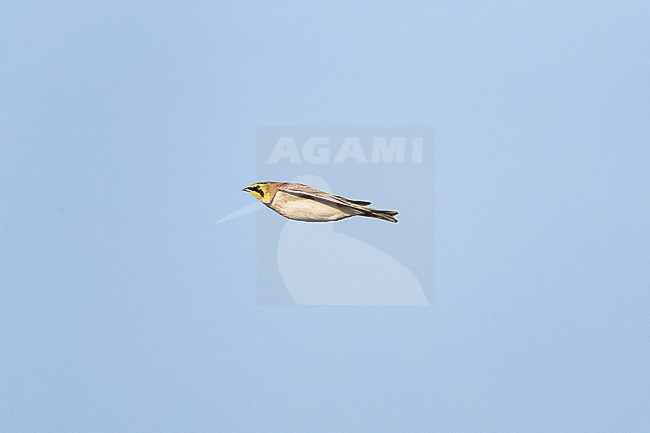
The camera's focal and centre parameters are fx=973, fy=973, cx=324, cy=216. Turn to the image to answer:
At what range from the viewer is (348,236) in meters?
2.78

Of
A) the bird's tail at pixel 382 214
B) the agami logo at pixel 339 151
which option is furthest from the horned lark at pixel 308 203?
the agami logo at pixel 339 151

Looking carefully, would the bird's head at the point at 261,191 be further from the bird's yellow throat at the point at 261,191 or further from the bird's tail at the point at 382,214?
the bird's tail at the point at 382,214

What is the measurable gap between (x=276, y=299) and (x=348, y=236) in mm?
288

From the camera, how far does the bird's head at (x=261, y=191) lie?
258cm

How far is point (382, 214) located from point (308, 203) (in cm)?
20

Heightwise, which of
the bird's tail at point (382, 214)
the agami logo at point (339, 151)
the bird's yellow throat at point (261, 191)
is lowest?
the bird's tail at point (382, 214)

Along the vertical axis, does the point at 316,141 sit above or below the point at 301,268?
above

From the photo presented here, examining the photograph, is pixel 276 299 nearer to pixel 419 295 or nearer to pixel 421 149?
pixel 419 295

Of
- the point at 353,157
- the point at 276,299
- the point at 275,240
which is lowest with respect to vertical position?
the point at 276,299

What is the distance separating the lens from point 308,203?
100 inches

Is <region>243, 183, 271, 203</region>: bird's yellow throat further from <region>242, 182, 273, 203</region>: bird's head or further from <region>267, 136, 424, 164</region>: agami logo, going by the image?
<region>267, 136, 424, 164</region>: agami logo

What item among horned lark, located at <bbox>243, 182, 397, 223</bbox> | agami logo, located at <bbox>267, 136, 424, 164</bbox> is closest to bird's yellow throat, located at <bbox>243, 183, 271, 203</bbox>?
horned lark, located at <bbox>243, 182, 397, 223</bbox>

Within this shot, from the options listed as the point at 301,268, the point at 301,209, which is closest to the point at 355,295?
the point at 301,268

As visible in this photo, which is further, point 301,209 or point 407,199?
point 407,199
